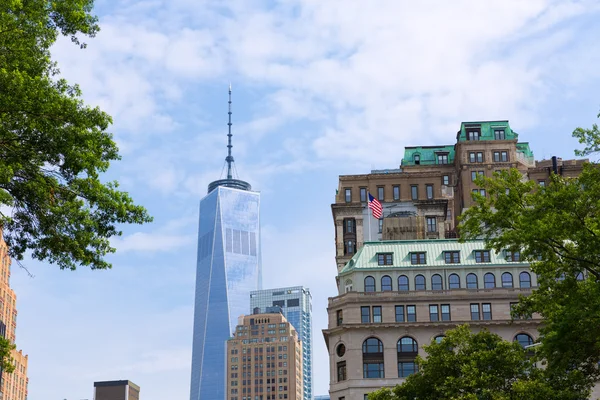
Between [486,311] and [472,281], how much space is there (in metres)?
4.20

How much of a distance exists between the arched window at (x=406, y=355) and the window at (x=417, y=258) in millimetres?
10273

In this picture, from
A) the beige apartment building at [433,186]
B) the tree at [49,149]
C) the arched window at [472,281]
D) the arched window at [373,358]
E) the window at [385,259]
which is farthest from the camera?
the beige apartment building at [433,186]

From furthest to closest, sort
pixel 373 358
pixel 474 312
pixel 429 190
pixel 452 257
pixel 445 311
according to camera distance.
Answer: pixel 429 190, pixel 452 257, pixel 445 311, pixel 474 312, pixel 373 358

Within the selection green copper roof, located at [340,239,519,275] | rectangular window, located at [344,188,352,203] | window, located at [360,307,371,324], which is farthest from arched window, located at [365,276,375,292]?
rectangular window, located at [344,188,352,203]

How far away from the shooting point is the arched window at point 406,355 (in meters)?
99.3

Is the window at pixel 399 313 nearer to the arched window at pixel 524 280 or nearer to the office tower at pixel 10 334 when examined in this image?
the arched window at pixel 524 280

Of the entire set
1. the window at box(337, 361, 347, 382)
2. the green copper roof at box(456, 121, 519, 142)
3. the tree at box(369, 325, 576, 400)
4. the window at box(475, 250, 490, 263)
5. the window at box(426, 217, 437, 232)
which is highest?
the green copper roof at box(456, 121, 519, 142)

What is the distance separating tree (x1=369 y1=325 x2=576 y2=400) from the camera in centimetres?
6281

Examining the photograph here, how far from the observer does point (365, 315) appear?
102688 millimetres

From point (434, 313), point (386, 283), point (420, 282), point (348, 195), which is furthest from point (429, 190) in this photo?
point (434, 313)

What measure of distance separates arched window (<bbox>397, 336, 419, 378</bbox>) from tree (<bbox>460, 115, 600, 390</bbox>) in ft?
180

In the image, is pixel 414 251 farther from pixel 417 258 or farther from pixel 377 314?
pixel 377 314

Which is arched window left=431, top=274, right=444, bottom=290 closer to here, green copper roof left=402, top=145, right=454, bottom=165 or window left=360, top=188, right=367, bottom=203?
window left=360, top=188, right=367, bottom=203

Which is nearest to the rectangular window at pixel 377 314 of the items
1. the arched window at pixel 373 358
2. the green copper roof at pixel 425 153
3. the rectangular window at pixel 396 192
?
the arched window at pixel 373 358
